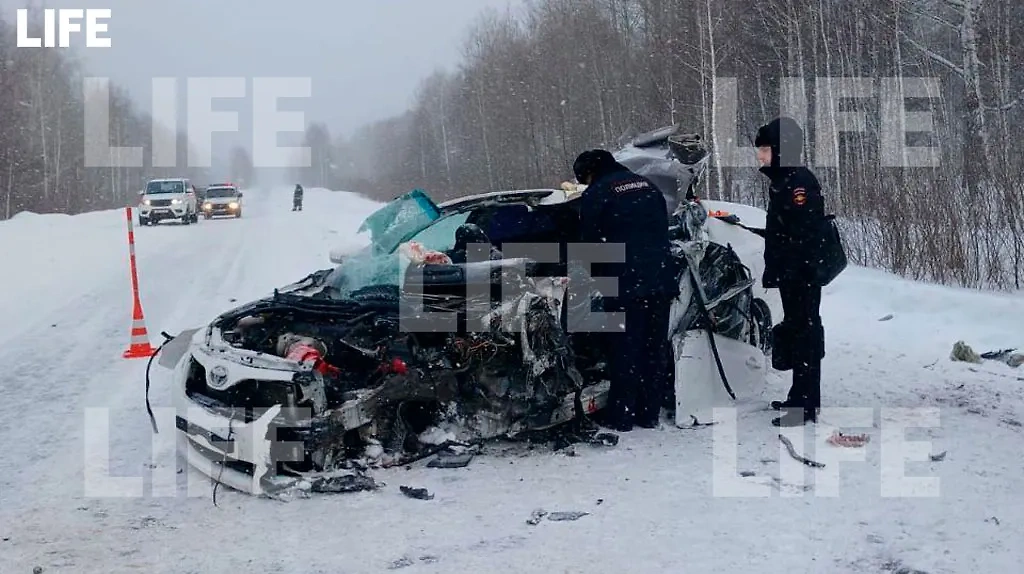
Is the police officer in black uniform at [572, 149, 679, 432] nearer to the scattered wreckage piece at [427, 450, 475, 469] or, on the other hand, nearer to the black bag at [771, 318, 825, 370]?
the black bag at [771, 318, 825, 370]

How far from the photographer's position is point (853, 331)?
830 cm

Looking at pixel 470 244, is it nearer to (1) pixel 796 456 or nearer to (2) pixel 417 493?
(2) pixel 417 493

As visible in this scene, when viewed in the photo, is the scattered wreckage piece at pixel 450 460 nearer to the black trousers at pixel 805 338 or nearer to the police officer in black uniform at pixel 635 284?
the police officer in black uniform at pixel 635 284

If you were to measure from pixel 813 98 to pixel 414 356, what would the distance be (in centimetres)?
2326

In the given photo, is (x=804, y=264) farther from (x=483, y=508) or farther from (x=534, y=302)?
(x=483, y=508)

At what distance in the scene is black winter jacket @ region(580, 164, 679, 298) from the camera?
16.3 ft

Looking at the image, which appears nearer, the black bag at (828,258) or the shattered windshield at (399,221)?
the black bag at (828,258)

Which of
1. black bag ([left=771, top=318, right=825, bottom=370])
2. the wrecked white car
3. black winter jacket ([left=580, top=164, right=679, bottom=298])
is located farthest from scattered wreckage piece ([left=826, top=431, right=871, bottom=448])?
black winter jacket ([left=580, top=164, right=679, bottom=298])

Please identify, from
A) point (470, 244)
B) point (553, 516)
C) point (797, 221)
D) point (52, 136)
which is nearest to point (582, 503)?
point (553, 516)

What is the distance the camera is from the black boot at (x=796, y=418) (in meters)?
5.08

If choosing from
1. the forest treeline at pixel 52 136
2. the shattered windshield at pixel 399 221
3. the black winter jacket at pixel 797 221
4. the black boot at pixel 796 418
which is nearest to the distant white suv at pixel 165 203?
the forest treeline at pixel 52 136

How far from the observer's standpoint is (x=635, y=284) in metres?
4.94

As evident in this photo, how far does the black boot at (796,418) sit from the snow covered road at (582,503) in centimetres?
12

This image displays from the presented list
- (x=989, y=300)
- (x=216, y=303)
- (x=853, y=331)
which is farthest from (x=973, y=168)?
(x=216, y=303)
